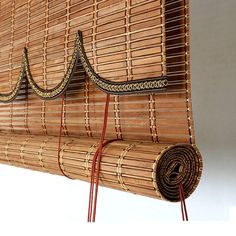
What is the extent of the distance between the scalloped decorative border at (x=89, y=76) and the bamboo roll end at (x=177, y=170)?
106 mm

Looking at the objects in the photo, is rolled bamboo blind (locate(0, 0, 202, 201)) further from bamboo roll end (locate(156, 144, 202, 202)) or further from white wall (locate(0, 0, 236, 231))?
white wall (locate(0, 0, 236, 231))

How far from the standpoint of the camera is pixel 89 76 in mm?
798

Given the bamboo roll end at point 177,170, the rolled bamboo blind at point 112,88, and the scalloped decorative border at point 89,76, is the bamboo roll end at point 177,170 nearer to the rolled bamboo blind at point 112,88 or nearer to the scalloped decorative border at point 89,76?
the rolled bamboo blind at point 112,88

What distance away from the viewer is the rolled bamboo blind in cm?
65

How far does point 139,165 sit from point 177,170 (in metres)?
0.06

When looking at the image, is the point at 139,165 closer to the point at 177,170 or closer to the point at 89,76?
the point at 177,170

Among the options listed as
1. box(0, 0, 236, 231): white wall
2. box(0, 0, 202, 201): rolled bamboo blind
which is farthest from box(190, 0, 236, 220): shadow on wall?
box(0, 0, 202, 201): rolled bamboo blind

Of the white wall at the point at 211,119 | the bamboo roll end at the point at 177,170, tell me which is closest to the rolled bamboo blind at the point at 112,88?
the bamboo roll end at the point at 177,170

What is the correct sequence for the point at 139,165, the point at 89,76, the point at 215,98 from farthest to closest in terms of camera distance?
the point at 215,98
the point at 89,76
the point at 139,165

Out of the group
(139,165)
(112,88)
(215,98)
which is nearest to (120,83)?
(112,88)

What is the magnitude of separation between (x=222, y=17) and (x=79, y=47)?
0.47 metres

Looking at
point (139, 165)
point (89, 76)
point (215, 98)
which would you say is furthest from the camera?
point (215, 98)

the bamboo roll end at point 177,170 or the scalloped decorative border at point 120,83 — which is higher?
the scalloped decorative border at point 120,83

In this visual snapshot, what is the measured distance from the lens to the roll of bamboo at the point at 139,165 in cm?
63
